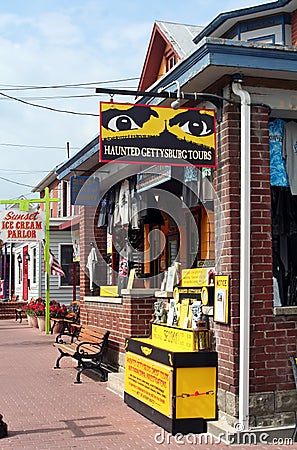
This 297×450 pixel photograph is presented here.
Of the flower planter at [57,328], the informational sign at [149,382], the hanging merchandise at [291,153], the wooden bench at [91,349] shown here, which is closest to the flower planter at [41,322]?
the flower planter at [57,328]

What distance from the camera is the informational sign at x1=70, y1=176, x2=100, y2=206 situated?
13421 mm

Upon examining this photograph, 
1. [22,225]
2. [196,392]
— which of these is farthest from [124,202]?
[22,225]

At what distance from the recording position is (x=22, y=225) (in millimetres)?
21750

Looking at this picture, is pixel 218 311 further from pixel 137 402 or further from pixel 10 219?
pixel 10 219

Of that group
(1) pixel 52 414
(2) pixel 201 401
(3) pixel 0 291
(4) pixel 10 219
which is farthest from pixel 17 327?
(2) pixel 201 401

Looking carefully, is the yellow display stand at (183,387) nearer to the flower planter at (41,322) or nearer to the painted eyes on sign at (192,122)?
the painted eyes on sign at (192,122)

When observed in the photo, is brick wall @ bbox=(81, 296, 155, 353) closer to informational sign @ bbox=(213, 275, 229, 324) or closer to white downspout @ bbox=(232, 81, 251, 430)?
informational sign @ bbox=(213, 275, 229, 324)

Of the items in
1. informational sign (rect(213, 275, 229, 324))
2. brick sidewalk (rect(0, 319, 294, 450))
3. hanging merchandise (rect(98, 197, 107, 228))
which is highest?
hanging merchandise (rect(98, 197, 107, 228))

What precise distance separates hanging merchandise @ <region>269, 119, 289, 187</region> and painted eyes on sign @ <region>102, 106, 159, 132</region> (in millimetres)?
1527

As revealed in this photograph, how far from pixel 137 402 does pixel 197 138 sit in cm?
360

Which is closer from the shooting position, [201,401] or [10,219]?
[201,401]

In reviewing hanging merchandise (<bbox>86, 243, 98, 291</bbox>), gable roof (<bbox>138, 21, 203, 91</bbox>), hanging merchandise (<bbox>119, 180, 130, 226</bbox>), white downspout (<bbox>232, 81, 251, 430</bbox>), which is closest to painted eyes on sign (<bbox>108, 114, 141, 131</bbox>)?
white downspout (<bbox>232, 81, 251, 430</bbox>)

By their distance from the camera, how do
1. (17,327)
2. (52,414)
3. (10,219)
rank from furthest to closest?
(17,327) < (10,219) < (52,414)

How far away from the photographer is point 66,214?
3491cm
